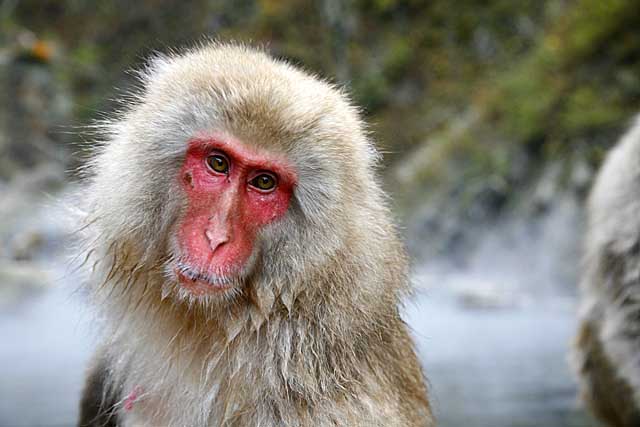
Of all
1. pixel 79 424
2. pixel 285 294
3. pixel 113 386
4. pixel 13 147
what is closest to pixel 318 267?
pixel 285 294

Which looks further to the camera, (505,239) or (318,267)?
(505,239)

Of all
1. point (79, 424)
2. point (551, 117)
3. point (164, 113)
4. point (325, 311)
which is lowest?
point (79, 424)

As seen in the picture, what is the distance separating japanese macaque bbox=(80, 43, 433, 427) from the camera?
207 centimetres

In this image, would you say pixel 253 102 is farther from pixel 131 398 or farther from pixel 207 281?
pixel 131 398

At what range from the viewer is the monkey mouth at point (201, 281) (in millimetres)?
1990

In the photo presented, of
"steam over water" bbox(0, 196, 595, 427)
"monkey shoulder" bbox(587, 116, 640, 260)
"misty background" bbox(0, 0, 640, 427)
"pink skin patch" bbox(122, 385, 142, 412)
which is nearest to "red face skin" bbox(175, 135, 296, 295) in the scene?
"pink skin patch" bbox(122, 385, 142, 412)

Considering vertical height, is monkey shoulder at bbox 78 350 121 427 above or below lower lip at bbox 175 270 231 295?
below

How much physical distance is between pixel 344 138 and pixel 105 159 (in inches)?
25.6

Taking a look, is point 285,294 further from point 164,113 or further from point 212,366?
point 164,113

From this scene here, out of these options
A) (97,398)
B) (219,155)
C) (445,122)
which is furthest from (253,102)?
(445,122)

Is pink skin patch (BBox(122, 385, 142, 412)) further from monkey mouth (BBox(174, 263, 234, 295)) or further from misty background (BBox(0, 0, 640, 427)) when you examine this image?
misty background (BBox(0, 0, 640, 427))

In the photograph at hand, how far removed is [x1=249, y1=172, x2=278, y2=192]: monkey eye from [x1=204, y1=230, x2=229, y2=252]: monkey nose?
17cm

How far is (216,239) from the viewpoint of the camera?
197 cm

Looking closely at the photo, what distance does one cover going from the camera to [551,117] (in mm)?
11570
